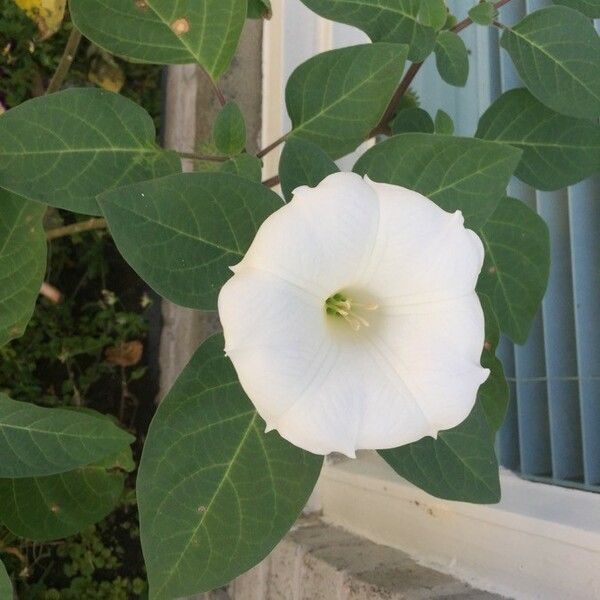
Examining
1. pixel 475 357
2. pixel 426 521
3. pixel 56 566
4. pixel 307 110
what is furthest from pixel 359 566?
pixel 56 566

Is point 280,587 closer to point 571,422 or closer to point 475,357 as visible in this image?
point 571,422

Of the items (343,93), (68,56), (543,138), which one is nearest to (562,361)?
(543,138)

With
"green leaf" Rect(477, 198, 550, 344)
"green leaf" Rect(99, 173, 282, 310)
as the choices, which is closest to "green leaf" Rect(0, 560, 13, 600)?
"green leaf" Rect(99, 173, 282, 310)

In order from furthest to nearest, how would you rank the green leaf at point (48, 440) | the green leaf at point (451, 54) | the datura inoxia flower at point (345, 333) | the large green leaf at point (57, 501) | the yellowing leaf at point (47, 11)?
the yellowing leaf at point (47, 11), the large green leaf at point (57, 501), the green leaf at point (451, 54), the green leaf at point (48, 440), the datura inoxia flower at point (345, 333)

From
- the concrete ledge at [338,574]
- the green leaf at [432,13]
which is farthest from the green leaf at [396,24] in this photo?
the concrete ledge at [338,574]

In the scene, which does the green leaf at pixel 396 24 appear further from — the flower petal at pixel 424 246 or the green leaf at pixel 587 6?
the flower petal at pixel 424 246

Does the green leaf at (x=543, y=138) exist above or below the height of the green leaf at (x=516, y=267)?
above
